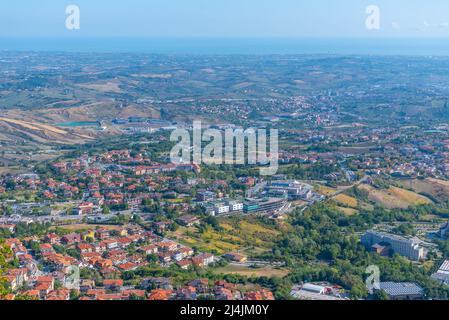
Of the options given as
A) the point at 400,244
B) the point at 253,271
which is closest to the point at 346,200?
the point at 400,244

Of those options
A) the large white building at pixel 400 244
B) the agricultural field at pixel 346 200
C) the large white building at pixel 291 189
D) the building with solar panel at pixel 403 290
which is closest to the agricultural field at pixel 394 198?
the agricultural field at pixel 346 200

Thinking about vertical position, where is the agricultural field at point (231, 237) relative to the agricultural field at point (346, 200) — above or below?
below

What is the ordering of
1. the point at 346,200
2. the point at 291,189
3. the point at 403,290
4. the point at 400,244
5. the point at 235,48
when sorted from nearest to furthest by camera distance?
1. the point at 403,290
2. the point at 400,244
3. the point at 346,200
4. the point at 291,189
5. the point at 235,48

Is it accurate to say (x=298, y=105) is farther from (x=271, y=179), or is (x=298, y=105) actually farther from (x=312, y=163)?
(x=271, y=179)

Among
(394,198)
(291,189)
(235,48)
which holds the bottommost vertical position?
(394,198)

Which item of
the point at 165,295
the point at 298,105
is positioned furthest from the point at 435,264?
the point at 298,105

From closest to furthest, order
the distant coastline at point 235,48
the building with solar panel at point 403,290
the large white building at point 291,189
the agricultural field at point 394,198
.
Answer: the building with solar panel at point 403,290, the agricultural field at point 394,198, the large white building at point 291,189, the distant coastline at point 235,48

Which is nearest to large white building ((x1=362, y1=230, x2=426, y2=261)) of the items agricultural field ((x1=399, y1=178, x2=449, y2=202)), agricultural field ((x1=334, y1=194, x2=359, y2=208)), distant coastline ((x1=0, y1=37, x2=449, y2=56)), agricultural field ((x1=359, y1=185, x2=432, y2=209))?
agricultural field ((x1=334, y1=194, x2=359, y2=208))

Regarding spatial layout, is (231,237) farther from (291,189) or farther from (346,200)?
(346,200)

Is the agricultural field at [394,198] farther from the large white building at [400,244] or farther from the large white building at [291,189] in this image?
the large white building at [400,244]

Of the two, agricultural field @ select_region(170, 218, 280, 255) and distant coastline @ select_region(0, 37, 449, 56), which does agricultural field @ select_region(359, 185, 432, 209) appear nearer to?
agricultural field @ select_region(170, 218, 280, 255)

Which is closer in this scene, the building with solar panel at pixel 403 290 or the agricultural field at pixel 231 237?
the building with solar panel at pixel 403 290

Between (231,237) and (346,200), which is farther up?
(346,200)
